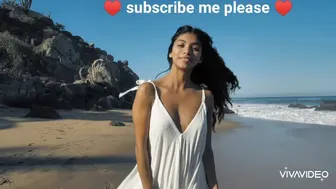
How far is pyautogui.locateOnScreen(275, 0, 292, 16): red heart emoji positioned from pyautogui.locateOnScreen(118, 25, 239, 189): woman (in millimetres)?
5291

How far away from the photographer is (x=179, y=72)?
5.99 feet

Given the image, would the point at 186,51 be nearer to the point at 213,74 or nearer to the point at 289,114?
the point at 213,74

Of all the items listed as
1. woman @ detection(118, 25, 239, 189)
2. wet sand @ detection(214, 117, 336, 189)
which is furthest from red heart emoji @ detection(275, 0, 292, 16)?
woman @ detection(118, 25, 239, 189)

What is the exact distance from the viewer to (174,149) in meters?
1.65

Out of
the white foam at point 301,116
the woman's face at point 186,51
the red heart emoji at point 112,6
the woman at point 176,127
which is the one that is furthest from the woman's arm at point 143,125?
the white foam at point 301,116

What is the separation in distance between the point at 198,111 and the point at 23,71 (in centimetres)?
2069

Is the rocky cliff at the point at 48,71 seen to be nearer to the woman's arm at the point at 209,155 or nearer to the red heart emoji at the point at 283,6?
the red heart emoji at the point at 283,6

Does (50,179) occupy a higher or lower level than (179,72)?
lower

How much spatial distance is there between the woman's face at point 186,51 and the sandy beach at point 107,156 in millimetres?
3215

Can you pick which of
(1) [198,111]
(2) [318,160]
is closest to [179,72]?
(1) [198,111]

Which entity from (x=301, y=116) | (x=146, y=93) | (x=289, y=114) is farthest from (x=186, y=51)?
(x=289, y=114)

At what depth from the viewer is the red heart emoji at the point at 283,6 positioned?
262 inches

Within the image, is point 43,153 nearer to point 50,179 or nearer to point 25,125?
point 50,179

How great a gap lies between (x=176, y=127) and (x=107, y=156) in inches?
195
